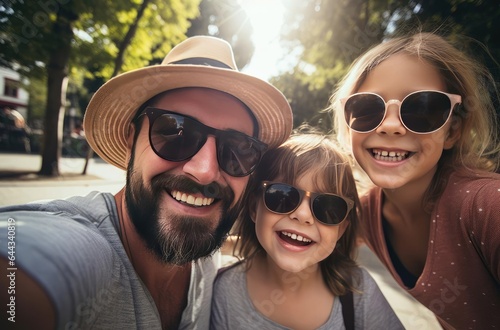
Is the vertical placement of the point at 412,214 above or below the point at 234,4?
below

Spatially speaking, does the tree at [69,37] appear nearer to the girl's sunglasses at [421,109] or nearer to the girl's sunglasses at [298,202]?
the girl's sunglasses at [298,202]

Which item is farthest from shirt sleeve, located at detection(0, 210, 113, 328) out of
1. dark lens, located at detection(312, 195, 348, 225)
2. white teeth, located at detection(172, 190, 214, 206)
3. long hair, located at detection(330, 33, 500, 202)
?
long hair, located at detection(330, 33, 500, 202)

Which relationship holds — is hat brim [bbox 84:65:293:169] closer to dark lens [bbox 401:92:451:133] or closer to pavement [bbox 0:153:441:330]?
dark lens [bbox 401:92:451:133]

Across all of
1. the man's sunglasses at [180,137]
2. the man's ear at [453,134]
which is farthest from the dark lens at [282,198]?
the man's ear at [453,134]

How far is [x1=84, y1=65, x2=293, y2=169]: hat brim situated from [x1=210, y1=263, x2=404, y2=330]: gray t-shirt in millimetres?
1017

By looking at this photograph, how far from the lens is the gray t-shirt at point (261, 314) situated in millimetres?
1652

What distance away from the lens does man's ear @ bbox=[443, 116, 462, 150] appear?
1.79 meters

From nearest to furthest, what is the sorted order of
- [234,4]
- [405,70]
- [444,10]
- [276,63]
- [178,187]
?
[178,187] → [405,70] → [444,10] → [276,63] → [234,4]

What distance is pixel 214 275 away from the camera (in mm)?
1879

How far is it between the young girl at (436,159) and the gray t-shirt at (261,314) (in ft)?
1.00

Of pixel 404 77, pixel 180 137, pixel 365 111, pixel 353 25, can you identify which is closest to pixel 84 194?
pixel 180 137

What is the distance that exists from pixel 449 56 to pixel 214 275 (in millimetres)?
2107

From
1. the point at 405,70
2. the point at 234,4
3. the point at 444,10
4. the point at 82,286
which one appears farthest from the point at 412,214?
the point at 234,4

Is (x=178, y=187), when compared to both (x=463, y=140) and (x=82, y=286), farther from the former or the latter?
(x=463, y=140)
